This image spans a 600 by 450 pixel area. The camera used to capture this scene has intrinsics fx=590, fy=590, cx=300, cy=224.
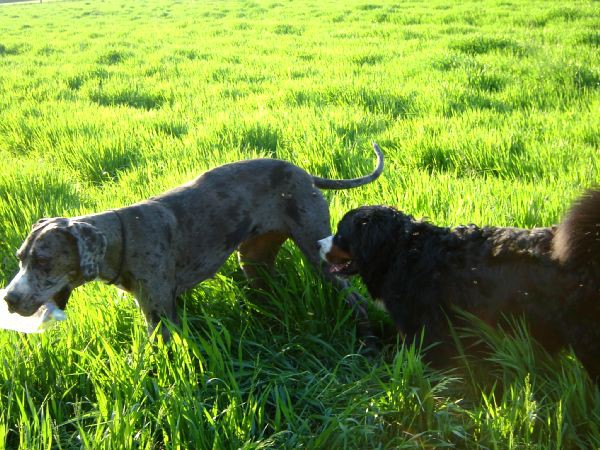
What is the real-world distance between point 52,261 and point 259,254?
50.6 inches

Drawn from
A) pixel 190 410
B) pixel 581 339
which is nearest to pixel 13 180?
pixel 190 410

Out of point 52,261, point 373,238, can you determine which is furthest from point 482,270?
point 52,261

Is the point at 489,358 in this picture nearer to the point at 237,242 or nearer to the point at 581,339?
the point at 581,339

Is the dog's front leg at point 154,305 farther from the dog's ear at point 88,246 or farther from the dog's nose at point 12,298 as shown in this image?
the dog's nose at point 12,298

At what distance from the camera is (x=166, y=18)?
899 inches

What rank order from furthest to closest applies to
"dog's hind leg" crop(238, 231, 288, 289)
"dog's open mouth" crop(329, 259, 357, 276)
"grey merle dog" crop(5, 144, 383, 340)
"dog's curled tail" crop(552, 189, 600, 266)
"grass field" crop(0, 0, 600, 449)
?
1. "dog's hind leg" crop(238, 231, 288, 289)
2. "dog's open mouth" crop(329, 259, 357, 276)
3. "grey merle dog" crop(5, 144, 383, 340)
4. "dog's curled tail" crop(552, 189, 600, 266)
5. "grass field" crop(0, 0, 600, 449)

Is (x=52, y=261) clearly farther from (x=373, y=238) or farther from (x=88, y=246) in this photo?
(x=373, y=238)

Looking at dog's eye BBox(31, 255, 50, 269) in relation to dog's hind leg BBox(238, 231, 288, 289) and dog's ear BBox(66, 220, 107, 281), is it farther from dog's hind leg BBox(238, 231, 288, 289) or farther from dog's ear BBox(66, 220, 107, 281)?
dog's hind leg BBox(238, 231, 288, 289)

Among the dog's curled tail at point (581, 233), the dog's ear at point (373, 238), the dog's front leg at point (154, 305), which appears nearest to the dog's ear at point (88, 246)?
the dog's front leg at point (154, 305)

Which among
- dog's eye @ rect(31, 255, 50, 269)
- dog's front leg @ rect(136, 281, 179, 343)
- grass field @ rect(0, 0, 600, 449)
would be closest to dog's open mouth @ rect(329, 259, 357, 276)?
grass field @ rect(0, 0, 600, 449)

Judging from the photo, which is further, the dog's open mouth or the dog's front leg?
the dog's open mouth

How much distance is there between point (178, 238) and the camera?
302 centimetres

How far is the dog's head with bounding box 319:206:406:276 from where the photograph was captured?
320 cm

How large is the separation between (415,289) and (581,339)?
2.70 ft
